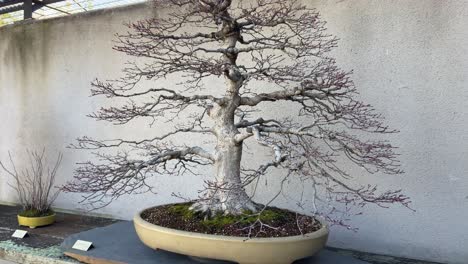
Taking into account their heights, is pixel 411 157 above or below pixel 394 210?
above

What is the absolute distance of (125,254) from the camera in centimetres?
137

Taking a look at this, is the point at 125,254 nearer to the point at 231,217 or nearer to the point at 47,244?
the point at 231,217

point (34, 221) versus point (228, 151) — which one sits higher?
point (228, 151)

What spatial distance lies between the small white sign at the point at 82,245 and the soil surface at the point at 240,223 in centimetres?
21

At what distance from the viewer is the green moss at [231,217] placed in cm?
128

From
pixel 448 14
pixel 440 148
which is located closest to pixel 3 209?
pixel 440 148

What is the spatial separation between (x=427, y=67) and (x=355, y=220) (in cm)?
78

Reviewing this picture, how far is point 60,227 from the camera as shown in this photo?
7.50 feet

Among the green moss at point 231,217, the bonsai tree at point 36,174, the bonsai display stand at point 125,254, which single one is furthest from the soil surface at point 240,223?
the bonsai tree at point 36,174

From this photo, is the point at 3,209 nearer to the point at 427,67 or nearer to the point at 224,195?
the point at 224,195

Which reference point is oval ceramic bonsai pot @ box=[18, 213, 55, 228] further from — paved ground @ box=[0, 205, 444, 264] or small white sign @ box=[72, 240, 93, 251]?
small white sign @ box=[72, 240, 93, 251]

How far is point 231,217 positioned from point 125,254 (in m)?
0.40

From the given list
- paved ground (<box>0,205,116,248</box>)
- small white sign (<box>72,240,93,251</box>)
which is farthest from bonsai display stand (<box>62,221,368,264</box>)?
paved ground (<box>0,205,116,248</box>)

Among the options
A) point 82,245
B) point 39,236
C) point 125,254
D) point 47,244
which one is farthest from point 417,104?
point 39,236
